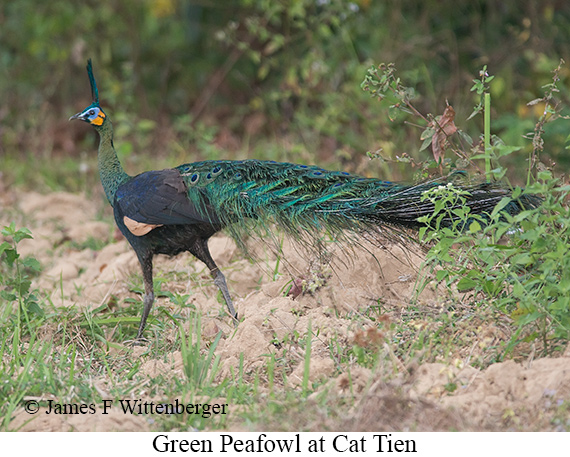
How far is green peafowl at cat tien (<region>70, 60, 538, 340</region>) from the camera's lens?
11.6ft

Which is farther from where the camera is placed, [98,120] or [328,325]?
[98,120]

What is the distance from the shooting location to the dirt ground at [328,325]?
278 cm

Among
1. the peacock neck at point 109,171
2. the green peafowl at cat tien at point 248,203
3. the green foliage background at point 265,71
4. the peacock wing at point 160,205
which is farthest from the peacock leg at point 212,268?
the green foliage background at point 265,71

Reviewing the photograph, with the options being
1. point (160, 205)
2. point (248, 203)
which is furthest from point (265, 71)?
point (248, 203)

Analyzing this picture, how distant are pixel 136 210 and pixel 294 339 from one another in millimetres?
1088

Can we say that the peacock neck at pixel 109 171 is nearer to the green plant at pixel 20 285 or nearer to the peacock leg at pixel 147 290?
the peacock leg at pixel 147 290

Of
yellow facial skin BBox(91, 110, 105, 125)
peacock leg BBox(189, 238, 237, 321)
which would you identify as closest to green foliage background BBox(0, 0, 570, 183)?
yellow facial skin BBox(91, 110, 105, 125)

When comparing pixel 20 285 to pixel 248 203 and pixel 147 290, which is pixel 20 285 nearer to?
pixel 147 290

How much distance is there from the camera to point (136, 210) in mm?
3975

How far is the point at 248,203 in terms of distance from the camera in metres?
3.77

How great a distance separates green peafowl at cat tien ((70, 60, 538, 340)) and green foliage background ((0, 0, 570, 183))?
2402mm

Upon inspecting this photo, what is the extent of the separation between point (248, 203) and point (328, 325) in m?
0.72

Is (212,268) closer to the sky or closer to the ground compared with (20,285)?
closer to the sky

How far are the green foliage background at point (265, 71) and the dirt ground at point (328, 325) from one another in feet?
5.53
